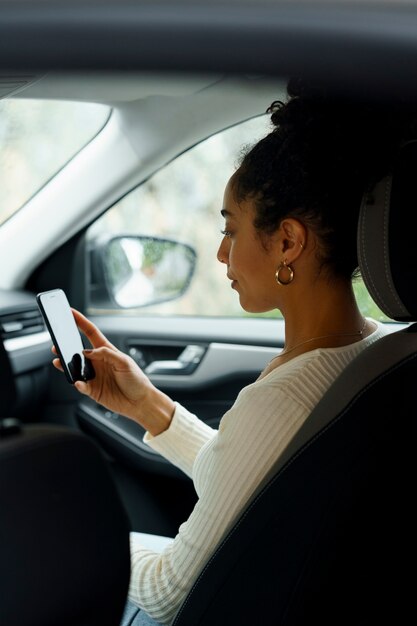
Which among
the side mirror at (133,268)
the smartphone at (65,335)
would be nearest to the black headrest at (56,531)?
the smartphone at (65,335)

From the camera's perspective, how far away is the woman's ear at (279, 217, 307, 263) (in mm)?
1385

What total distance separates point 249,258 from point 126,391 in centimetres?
51

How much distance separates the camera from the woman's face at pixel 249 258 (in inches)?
56.5

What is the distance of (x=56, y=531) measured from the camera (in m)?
0.89

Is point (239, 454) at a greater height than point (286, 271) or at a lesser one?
lesser

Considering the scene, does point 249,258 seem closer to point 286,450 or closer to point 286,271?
point 286,271

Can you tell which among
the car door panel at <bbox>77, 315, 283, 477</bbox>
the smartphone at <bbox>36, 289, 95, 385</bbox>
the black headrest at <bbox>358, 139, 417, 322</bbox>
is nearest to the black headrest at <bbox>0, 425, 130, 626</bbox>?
the black headrest at <bbox>358, 139, 417, 322</bbox>

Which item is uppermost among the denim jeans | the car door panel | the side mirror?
the side mirror

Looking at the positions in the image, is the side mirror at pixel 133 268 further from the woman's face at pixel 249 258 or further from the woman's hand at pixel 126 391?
the woman's face at pixel 249 258

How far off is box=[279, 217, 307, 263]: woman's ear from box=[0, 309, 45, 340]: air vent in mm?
1342

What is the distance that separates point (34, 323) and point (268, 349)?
709 millimetres

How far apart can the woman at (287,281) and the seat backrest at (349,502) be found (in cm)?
6

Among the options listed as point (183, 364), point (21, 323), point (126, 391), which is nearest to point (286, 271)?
point (126, 391)

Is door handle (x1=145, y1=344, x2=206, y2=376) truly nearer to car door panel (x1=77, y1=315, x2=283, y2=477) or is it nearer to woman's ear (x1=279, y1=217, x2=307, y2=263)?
car door panel (x1=77, y1=315, x2=283, y2=477)
